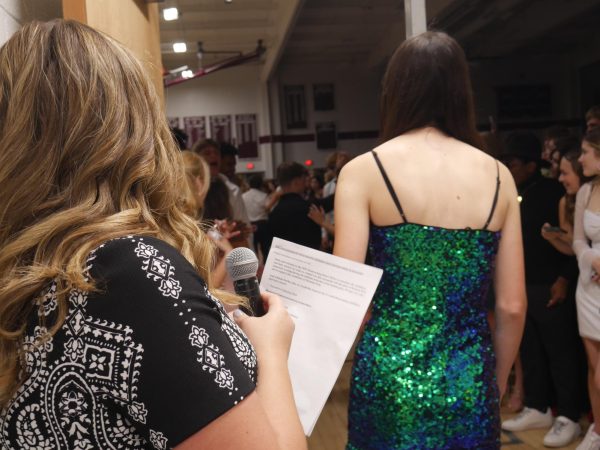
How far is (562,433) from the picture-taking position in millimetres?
3922

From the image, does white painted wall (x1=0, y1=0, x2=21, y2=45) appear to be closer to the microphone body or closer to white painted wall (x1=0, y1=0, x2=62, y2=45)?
white painted wall (x1=0, y1=0, x2=62, y2=45)

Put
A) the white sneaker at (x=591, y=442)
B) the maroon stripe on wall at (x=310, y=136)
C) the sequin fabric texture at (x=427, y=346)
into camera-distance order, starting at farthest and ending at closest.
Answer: the maroon stripe on wall at (x=310, y=136) → the white sneaker at (x=591, y=442) → the sequin fabric texture at (x=427, y=346)

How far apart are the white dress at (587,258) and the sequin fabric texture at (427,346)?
1.93 m

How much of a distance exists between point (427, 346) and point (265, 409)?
96 cm

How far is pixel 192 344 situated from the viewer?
0.79 metres

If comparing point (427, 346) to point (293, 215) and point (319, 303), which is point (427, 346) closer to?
point (319, 303)

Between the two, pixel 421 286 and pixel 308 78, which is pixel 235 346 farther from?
pixel 308 78

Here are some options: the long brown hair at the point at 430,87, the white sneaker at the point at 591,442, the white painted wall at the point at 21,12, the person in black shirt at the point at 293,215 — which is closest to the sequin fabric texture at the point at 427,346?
the long brown hair at the point at 430,87

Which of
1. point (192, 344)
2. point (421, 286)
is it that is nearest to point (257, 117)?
point (421, 286)

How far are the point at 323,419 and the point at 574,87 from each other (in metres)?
11.5

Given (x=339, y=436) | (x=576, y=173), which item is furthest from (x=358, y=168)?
(x=339, y=436)

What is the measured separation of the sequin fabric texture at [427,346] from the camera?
1.77 metres

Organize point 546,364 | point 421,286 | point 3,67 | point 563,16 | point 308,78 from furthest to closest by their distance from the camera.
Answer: point 308,78 → point 563,16 → point 546,364 → point 421,286 → point 3,67

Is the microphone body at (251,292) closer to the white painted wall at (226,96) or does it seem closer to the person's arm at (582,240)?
the person's arm at (582,240)
